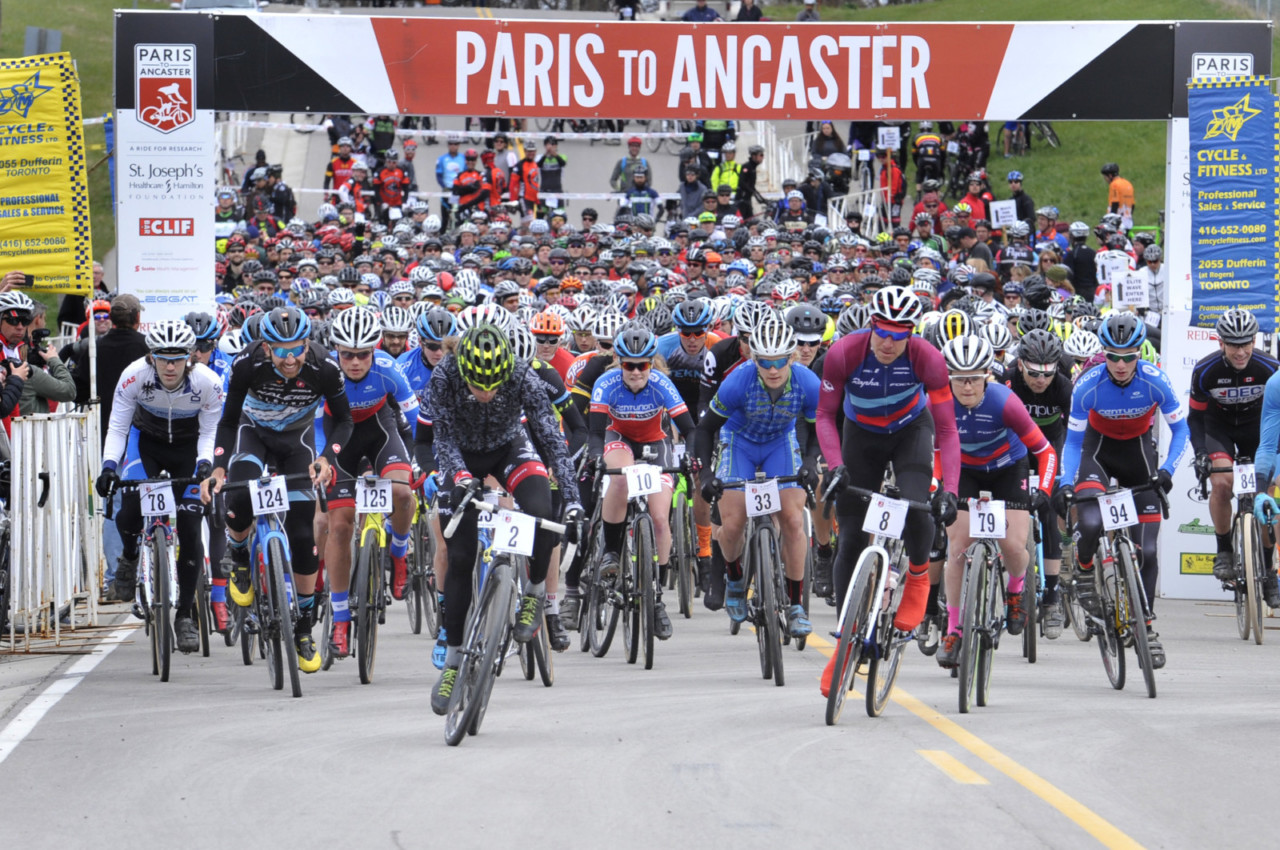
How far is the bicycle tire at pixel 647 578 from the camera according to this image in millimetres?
11562

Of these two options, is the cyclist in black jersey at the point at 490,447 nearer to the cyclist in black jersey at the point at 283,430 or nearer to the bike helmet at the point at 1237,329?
the cyclist in black jersey at the point at 283,430

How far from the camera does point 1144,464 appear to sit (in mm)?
12500

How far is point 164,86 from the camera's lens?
1720 centimetres

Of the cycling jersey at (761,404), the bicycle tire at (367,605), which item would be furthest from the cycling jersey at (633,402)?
the bicycle tire at (367,605)

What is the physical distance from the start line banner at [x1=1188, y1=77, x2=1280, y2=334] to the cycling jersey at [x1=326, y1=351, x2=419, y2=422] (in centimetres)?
798

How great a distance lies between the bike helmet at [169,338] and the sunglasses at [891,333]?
169 inches

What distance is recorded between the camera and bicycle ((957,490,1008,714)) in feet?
32.4

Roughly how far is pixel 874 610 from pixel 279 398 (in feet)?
13.0

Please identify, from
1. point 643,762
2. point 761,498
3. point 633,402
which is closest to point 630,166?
point 633,402

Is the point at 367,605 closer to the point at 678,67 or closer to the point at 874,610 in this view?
the point at 874,610

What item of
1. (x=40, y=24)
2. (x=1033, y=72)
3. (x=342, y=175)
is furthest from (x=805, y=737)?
(x=40, y=24)

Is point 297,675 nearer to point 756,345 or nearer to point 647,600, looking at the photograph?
point 647,600

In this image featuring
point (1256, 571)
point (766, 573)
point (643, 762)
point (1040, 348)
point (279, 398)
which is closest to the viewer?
point (643, 762)

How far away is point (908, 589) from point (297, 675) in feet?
11.1
